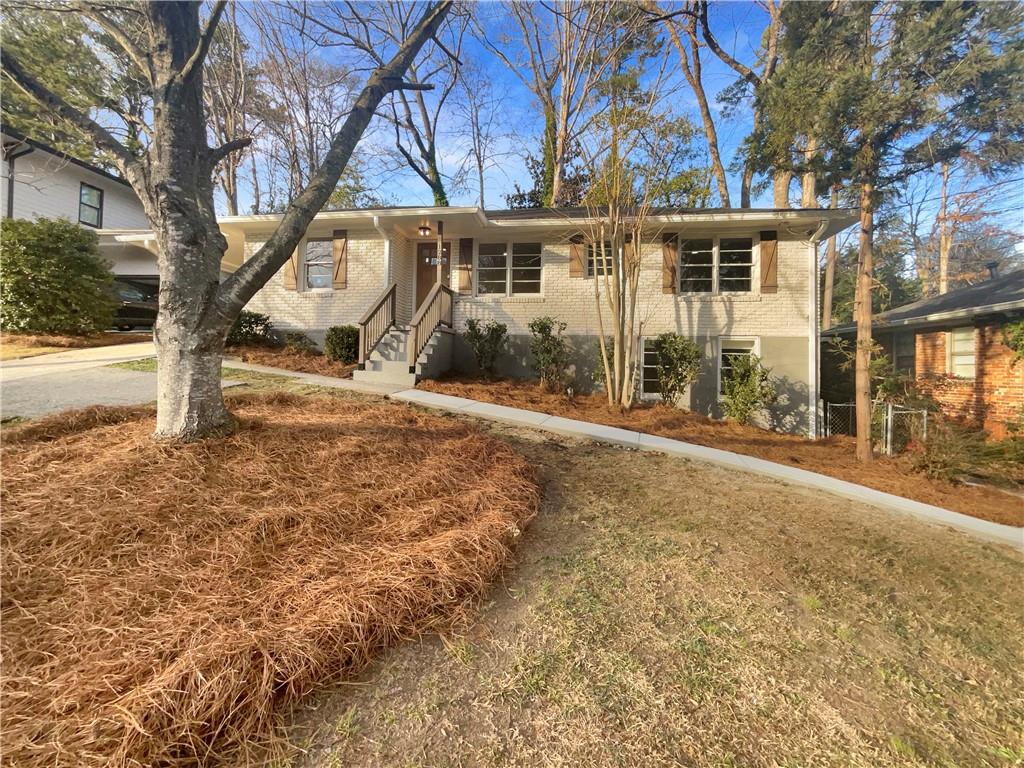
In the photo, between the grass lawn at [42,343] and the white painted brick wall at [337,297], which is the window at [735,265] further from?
the grass lawn at [42,343]

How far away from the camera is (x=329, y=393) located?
6574 mm

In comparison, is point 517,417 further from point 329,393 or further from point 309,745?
point 309,745

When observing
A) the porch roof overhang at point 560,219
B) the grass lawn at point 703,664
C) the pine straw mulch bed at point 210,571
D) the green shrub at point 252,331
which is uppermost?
the porch roof overhang at point 560,219

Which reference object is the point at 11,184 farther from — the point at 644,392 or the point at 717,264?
the point at 717,264

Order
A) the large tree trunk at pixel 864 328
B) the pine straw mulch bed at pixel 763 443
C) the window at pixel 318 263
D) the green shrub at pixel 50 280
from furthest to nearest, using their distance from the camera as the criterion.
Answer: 1. the window at pixel 318 263
2. the green shrub at pixel 50 280
3. the large tree trunk at pixel 864 328
4. the pine straw mulch bed at pixel 763 443

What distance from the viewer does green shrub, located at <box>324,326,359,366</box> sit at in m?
9.27

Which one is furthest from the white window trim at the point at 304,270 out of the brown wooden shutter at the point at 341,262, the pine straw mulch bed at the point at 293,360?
the pine straw mulch bed at the point at 293,360

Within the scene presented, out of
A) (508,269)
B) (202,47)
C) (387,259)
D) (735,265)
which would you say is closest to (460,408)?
(202,47)

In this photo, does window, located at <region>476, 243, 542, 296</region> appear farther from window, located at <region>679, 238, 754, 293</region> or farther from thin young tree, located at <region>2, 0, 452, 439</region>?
thin young tree, located at <region>2, 0, 452, 439</region>

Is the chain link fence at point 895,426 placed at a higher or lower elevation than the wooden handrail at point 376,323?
lower

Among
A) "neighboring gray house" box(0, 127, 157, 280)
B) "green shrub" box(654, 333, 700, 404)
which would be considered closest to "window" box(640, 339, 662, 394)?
"green shrub" box(654, 333, 700, 404)

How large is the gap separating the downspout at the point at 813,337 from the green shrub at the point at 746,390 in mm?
1093

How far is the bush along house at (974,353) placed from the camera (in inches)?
330

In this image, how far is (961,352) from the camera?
9.80m
